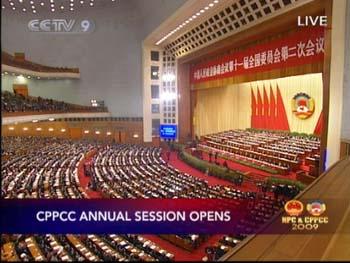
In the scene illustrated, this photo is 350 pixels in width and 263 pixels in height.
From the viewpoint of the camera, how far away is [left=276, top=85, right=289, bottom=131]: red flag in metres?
19.5

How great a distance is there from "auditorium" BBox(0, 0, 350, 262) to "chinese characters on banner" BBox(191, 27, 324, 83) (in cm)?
7

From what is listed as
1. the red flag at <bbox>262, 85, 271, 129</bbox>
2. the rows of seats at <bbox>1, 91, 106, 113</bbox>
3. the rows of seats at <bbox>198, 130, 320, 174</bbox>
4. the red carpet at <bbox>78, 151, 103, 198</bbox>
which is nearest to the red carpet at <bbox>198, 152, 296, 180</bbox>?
the rows of seats at <bbox>198, 130, 320, 174</bbox>

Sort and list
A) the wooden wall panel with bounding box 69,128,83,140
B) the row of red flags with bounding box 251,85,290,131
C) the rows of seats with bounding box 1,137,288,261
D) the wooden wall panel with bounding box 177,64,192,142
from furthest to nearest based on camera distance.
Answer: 1. the wooden wall panel with bounding box 177,64,192,142
2. the row of red flags with bounding box 251,85,290,131
3. the wooden wall panel with bounding box 69,128,83,140
4. the rows of seats with bounding box 1,137,288,261

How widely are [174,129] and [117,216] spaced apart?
18.4 metres

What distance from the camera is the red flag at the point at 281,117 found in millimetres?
19484

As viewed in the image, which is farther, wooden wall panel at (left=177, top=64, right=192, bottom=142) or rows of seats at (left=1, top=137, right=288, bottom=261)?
wooden wall panel at (left=177, top=64, right=192, bottom=142)

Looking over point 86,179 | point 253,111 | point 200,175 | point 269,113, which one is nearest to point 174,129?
point 253,111

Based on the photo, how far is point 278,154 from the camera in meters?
12.7

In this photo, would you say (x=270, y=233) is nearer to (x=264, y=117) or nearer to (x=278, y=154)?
(x=278, y=154)

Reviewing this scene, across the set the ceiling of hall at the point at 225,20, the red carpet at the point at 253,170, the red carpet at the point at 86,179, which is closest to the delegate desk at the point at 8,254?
the red carpet at the point at 86,179

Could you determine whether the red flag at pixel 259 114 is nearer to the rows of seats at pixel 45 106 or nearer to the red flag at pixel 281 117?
the red flag at pixel 281 117

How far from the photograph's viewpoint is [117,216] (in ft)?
6.64

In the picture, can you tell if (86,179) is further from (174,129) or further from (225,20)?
(174,129)

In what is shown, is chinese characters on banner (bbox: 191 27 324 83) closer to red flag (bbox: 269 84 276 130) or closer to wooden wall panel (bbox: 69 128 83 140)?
red flag (bbox: 269 84 276 130)
